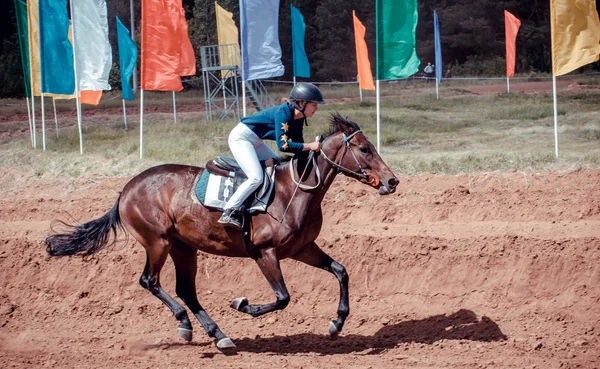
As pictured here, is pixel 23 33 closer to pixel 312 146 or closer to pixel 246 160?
pixel 246 160

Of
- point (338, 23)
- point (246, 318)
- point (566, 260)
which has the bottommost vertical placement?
point (246, 318)

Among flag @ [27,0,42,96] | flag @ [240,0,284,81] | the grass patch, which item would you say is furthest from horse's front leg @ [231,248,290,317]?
flag @ [27,0,42,96]

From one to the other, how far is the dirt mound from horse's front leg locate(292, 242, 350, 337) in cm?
33

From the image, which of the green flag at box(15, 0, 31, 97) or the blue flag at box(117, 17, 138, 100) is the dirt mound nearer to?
the green flag at box(15, 0, 31, 97)

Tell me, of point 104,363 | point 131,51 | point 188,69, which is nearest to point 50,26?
point 131,51

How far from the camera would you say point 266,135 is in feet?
28.6

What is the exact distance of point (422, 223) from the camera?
12.7 meters

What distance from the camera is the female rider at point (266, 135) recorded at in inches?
323

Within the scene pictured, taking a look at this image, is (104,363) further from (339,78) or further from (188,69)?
(339,78)

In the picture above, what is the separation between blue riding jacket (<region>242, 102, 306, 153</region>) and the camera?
26.8 feet

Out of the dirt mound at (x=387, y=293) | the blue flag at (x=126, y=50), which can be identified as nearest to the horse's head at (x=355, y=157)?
the dirt mound at (x=387, y=293)

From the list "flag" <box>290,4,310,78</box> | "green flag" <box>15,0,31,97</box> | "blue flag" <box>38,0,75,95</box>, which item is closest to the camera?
"blue flag" <box>38,0,75,95</box>

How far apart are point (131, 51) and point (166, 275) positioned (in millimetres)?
14363

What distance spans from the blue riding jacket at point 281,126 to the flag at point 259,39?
771cm
